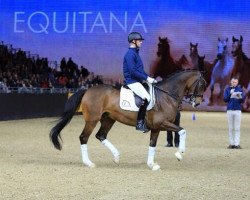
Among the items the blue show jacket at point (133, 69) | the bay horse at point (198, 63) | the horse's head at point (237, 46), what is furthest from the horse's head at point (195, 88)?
the bay horse at point (198, 63)

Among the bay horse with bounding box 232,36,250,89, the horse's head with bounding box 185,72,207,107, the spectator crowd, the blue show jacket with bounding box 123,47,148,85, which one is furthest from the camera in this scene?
Answer: the bay horse with bounding box 232,36,250,89

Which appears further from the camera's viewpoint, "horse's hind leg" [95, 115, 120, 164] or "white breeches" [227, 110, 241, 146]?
"white breeches" [227, 110, 241, 146]

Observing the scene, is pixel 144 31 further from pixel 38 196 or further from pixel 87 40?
pixel 38 196

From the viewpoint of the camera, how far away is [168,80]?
439 inches

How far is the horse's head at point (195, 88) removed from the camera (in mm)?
11297

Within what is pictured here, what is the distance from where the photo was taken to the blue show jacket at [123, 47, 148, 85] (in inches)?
416

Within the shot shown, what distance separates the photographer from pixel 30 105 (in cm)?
2639

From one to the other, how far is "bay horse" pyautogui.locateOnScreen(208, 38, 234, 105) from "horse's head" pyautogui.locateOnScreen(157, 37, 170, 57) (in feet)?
10.0

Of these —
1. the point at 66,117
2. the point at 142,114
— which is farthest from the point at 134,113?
the point at 66,117

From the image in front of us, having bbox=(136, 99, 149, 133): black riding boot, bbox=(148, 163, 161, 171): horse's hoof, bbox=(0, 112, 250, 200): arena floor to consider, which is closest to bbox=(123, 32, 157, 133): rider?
bbox=(136, 99, 149, 133): black riding boot

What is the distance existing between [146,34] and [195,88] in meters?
26.5

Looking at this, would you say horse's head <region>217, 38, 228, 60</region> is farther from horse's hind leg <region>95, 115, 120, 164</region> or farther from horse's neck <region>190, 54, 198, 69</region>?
horse's hind leg <region>95, 115, 120, 164</region>

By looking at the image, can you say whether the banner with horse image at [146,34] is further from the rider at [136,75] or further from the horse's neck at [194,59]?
the rider at [136,75]

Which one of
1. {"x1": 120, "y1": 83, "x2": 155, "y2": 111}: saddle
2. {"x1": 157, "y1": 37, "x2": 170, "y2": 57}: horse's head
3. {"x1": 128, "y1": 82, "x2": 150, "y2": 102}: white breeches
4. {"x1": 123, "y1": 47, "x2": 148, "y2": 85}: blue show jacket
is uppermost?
{"x1": 157, "y1": 37, "x2": 170, "y2": 57}: horse's head
